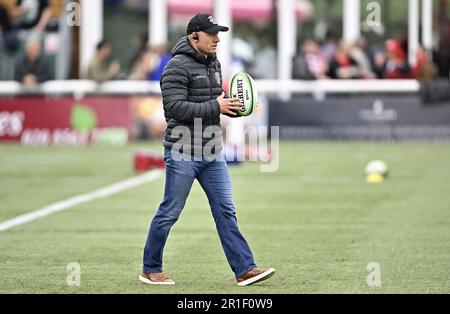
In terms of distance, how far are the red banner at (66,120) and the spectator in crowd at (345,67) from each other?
15.7 feet

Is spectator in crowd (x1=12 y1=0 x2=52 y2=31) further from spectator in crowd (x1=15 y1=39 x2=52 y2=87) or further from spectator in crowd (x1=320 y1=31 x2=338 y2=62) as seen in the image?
spectator in crowd (x1=320 y1=31 x2=338 y2=62)

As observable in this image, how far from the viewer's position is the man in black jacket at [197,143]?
972cm

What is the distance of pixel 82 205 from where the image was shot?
16.0 meters

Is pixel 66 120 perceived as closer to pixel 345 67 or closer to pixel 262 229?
pixel 345 67

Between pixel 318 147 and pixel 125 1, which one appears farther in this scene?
pixel 125 1

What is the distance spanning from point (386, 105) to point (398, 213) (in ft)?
38.5

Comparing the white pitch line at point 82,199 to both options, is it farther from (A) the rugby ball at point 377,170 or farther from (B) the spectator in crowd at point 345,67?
(B) the spectator in crowd at point 345,67

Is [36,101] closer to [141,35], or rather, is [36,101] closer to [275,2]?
[141,35]

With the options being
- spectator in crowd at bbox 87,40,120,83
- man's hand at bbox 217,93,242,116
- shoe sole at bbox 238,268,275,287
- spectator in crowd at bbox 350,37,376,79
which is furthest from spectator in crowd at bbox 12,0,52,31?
shoe sole at bbox 238,268,275,287

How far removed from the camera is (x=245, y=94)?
986 centimetres

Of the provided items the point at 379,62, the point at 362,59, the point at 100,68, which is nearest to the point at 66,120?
the point at 100,68

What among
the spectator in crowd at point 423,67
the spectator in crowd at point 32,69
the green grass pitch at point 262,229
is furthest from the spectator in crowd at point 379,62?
the spectator in crowd at point 32,69

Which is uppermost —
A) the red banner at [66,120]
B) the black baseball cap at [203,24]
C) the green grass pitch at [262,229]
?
the black baseball cap at [203,24]

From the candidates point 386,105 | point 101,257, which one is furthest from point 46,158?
point 101,257
